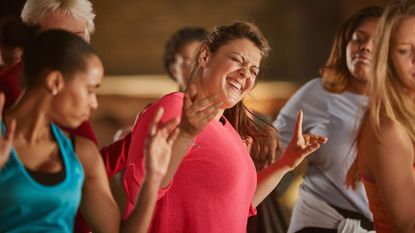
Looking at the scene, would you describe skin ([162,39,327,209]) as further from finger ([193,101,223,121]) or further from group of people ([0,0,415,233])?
finger ([193,101,223,121])

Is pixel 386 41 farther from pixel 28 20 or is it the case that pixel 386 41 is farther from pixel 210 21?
pixel 210 21

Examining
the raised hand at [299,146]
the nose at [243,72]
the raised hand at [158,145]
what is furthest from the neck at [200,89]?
the raised hand at [158,145]

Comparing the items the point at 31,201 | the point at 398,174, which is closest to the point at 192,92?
the point at 31,201

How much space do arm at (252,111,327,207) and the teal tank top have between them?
0.84 m

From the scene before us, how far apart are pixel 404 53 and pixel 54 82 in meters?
0.95

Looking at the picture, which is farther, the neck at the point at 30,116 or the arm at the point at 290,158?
the arm at the point at 290,158

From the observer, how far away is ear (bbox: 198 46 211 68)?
242 centimetres

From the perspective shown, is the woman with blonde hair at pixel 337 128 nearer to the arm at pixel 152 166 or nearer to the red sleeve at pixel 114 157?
the red sleeve at pixel 114 157

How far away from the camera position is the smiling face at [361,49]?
10.2 ft

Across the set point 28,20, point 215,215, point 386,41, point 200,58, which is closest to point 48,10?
point 28,20

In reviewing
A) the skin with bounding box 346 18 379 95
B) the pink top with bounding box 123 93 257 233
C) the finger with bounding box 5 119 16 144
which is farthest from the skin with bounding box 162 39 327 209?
the skin with bounding box 346 18 379 95

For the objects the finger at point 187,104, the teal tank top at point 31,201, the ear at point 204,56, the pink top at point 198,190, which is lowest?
the pink top at point 198,190

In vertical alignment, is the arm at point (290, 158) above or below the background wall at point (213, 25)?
above

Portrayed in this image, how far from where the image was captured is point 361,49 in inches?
123
